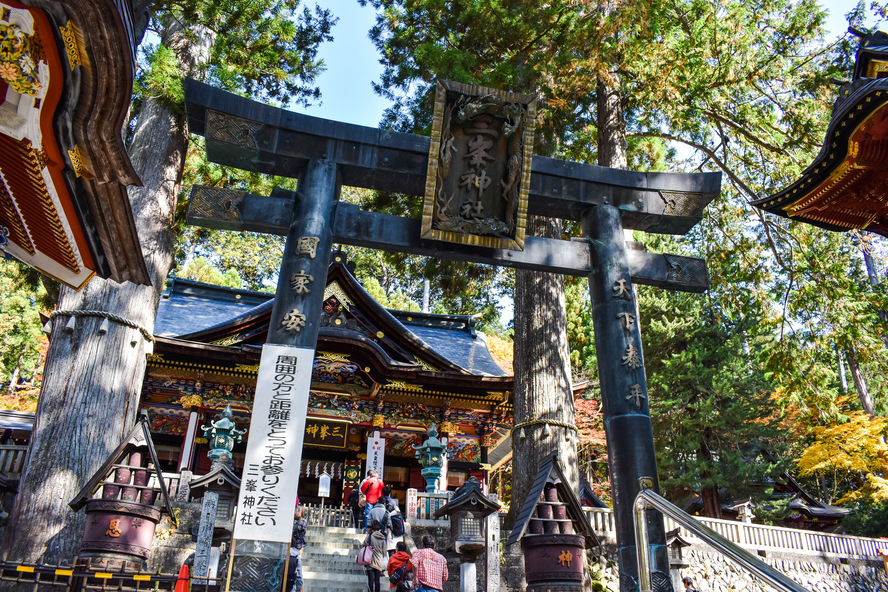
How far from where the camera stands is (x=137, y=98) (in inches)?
388

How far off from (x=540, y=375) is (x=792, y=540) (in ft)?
28.6

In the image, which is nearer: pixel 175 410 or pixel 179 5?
pixel 179 5

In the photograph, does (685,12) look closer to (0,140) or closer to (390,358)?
(390,358)

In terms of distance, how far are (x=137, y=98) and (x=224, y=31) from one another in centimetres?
208

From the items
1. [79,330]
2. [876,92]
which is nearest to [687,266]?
[876,92]

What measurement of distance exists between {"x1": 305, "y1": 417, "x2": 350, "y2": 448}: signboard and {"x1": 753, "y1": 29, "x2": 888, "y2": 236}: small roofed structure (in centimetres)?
1017

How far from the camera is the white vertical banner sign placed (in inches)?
194

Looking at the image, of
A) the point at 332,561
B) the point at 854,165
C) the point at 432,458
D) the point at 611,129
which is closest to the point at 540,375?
the point at 432,458

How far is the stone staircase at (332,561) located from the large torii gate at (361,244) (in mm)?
4210

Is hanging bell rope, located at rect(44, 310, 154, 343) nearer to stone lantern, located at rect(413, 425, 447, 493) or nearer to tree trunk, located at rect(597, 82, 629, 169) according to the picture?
stone lantern, located at rect(413, 425, 447, 493)

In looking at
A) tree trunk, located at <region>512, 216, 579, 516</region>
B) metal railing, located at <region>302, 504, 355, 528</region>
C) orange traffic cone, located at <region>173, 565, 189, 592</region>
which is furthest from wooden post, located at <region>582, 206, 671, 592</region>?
metal railing, located at <region>302, 504, 355, 528</region>

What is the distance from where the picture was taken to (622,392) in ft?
19.7

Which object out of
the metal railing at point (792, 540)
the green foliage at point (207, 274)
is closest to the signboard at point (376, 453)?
the metal railing at point (792, 540)

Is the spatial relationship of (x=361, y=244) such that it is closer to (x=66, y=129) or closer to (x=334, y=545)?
(x=66, y=129)
